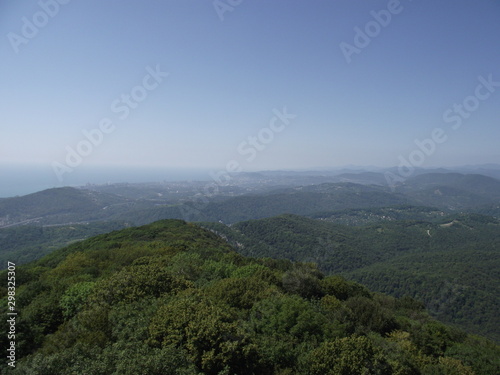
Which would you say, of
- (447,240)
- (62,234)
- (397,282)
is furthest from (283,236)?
(62,234)

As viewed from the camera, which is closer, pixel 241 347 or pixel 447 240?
pixel 241 347

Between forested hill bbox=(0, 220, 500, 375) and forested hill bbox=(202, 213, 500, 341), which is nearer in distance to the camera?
forested hill bbox=(0, 220, 500, 375)

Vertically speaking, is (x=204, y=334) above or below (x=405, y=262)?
above

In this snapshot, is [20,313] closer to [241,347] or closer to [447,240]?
[241,347]

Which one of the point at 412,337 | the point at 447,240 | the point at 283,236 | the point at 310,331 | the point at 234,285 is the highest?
the point at 234,285

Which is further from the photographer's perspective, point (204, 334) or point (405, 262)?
point (405, 262)

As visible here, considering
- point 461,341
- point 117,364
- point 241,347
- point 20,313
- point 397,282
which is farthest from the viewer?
point 397,282

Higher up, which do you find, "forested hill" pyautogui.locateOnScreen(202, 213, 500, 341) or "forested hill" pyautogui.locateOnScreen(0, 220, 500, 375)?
"forested hill" pyautogui.locateOnScreen(0, 220, 500, 375)

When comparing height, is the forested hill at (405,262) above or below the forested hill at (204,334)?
below
